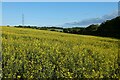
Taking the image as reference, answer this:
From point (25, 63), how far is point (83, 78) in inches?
97.0

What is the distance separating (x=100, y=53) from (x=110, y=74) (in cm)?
416

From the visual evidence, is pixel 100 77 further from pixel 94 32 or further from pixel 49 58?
pixel 94 32

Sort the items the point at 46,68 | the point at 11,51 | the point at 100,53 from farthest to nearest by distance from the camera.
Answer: the point at 100,53
the point at 11,51
the point at 46,68

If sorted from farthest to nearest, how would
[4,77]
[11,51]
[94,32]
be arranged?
[94,32] < [11,51] < [4,77]

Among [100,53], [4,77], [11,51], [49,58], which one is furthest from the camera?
[100,53]

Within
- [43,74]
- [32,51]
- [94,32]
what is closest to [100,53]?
[32,51]

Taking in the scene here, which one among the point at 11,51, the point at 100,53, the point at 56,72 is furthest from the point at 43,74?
the point at 100,53

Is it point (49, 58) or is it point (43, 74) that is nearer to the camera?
point (43, 74)

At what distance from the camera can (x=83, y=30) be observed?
52.6 meters

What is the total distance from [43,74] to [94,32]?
40.3 m

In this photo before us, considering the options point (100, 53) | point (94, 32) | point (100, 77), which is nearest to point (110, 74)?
point (100, 77)

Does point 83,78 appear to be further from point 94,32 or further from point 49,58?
point 94,32

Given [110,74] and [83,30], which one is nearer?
[110,74]

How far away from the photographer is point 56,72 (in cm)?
1168
